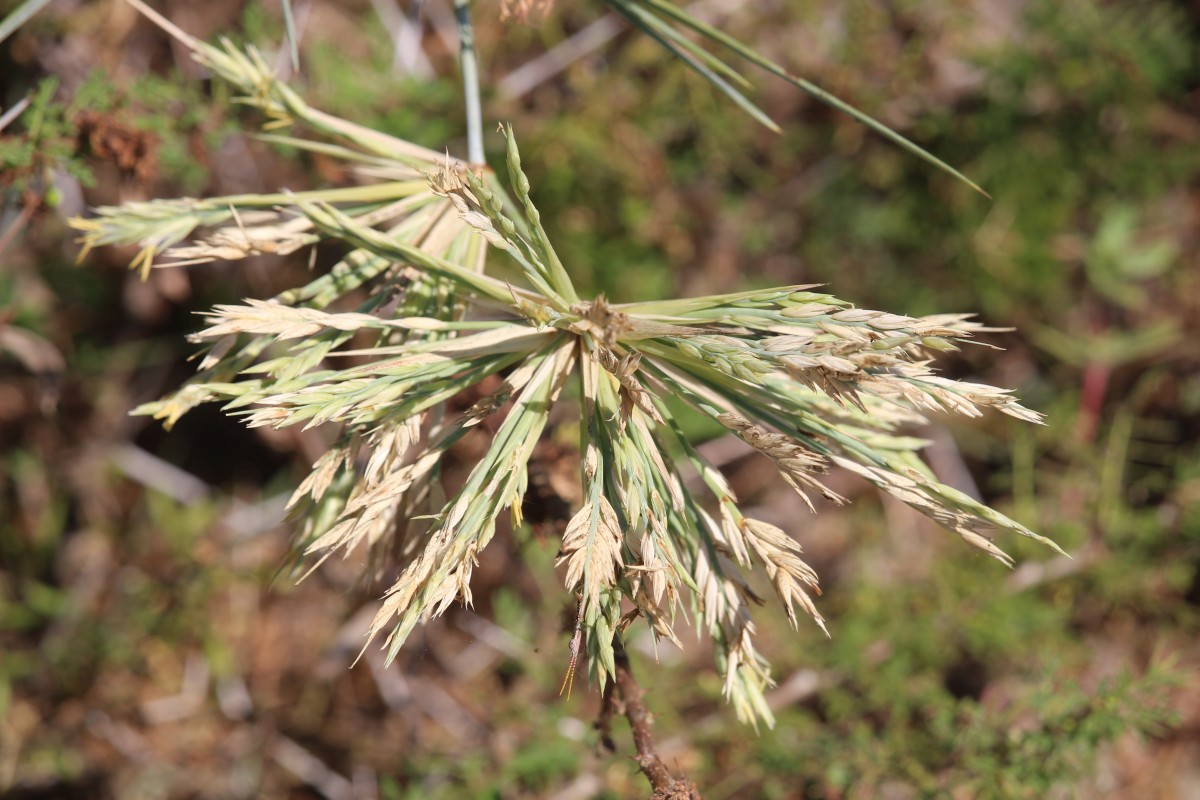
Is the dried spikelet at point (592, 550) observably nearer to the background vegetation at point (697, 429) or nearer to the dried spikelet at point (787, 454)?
the dried spikelet at point (787, 454)

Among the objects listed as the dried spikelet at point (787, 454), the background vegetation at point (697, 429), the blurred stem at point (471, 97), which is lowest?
the background vegetation at point (697, 429)

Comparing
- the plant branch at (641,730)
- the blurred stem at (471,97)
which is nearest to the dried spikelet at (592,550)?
the plant branch at (641,730)

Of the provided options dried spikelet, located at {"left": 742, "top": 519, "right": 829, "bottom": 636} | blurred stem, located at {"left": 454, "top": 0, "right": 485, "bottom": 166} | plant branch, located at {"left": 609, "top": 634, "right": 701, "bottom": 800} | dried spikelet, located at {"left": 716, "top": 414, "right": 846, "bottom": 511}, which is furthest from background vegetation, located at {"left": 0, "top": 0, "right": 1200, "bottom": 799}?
dried spikelet, located at {"left": 716, "top": 414, "right": 846, "bottom": 511}

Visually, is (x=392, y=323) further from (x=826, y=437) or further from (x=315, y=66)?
(x=315, y=66)

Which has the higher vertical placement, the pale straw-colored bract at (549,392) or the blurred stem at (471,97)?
the blurred stem at (471,97)

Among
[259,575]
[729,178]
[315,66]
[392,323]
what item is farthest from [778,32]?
[259,575]

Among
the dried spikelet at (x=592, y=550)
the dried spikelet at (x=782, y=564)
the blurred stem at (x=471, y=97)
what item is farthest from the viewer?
the blurred stem at (x=471, y=97)
